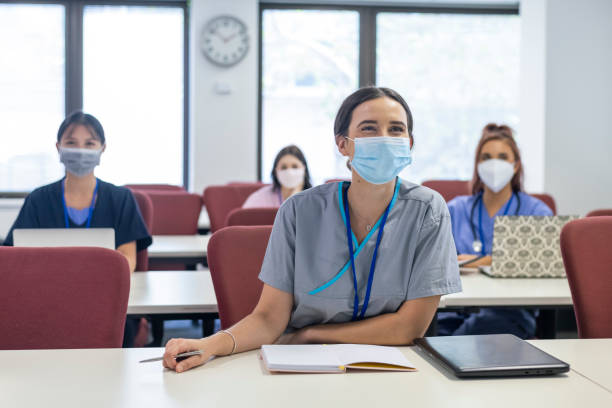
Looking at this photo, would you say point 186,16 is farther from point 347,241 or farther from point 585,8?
point 347,241

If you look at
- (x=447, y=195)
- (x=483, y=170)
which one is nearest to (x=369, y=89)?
(x=483, y=170)

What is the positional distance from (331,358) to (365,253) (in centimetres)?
41

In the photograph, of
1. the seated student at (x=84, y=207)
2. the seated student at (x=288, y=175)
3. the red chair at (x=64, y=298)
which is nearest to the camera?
the red chair at (x=64, y=298)

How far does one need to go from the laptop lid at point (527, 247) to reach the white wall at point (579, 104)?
13.3 feet

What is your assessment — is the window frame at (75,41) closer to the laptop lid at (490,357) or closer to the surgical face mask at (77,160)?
the surgical face mask at (77,160)

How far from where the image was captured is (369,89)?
5.81ft

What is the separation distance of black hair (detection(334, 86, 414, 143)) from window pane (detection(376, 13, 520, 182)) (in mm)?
5390

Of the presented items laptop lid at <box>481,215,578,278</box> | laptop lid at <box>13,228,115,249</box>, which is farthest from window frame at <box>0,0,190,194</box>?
laptop lid at <box>481,215,578,278</box>

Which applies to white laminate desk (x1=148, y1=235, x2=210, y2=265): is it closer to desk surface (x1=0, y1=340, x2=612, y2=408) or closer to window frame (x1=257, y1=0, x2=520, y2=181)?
desk surface (x1=0, y1=340, x2=612, y2=408)

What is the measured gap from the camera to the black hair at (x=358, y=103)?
1754mm

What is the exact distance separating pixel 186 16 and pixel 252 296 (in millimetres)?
5585

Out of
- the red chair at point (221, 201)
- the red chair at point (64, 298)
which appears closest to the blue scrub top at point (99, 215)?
the red chair at point (64, 298)

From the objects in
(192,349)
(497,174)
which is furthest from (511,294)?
(192,349)

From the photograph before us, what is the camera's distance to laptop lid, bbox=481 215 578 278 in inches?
97.4
